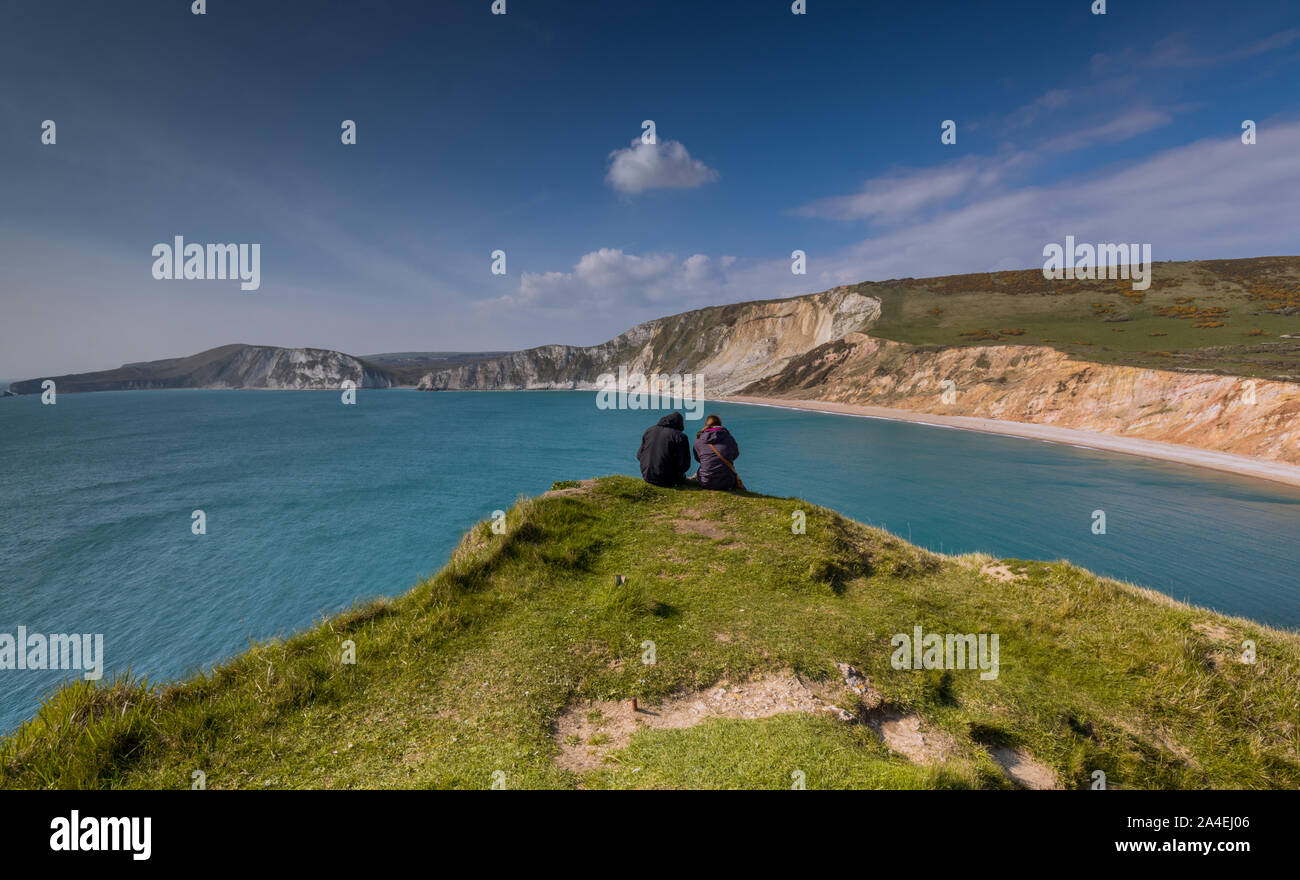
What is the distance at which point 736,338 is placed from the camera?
494 ft

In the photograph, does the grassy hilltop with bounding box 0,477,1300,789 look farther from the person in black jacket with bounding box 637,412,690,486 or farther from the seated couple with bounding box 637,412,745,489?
the person in black jacket with bounding box 637,412,690,486

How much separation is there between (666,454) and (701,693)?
747cm

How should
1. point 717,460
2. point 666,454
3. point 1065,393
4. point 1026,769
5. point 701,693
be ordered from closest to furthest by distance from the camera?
point 1026,769 < point 701,693 < point 666,454 < point 717,460 < point 1065,393

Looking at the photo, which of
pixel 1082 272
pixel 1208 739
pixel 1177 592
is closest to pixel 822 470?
pixel 1177 592

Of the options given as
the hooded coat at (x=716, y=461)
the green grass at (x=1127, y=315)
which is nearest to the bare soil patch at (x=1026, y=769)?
the hooded coat at (x=716, y=461)

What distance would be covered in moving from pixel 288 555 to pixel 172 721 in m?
22.9

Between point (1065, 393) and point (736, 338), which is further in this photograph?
point (736, 338)

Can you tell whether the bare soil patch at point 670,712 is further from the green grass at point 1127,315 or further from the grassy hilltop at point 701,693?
the green grass at point 1127,315

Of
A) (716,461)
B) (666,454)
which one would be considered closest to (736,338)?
(716,461)

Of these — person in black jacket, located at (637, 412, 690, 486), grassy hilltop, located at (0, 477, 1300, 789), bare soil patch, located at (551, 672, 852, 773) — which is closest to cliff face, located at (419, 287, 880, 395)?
person in black jacket, located at (637, 412, 690, 486)

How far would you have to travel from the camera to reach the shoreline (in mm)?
38594

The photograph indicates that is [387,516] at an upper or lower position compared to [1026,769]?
lower

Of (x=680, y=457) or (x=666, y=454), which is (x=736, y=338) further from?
(x=666, y=454)

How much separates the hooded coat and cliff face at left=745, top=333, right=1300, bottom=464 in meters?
60.3
